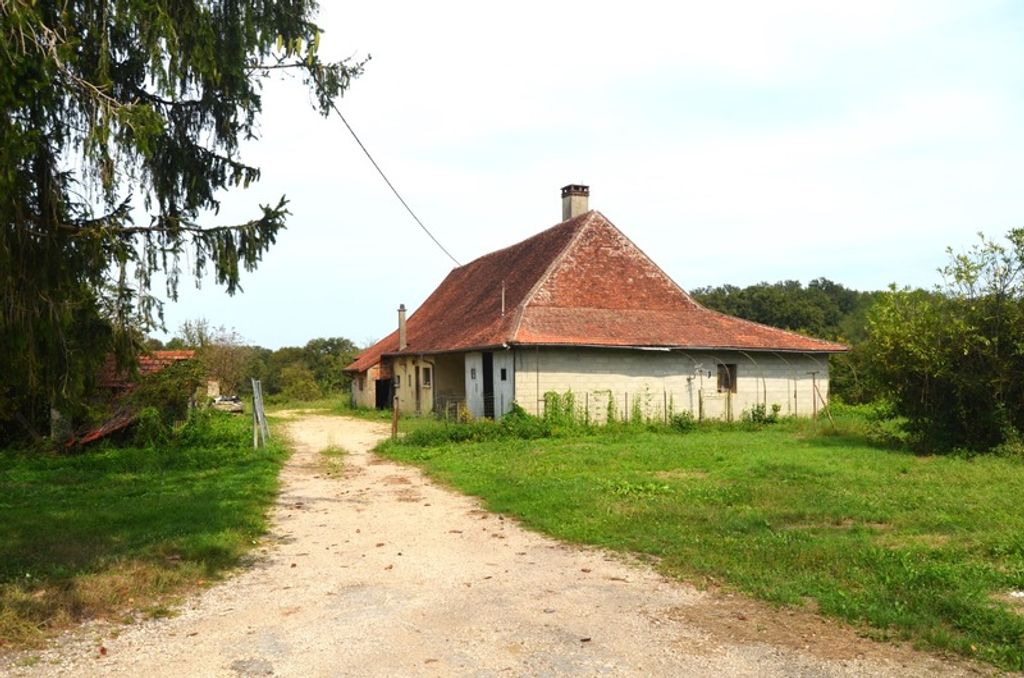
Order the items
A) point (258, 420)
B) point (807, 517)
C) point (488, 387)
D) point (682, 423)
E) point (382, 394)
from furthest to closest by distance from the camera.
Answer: point (382, 394), point (488, 387), point (682, 423), point (258, 420), point (807, 517)

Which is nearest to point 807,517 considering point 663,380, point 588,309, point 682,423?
point 682,423

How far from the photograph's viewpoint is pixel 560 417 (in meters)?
20.8

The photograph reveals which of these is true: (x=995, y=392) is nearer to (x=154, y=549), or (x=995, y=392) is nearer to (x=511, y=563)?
(x=511, y=563)

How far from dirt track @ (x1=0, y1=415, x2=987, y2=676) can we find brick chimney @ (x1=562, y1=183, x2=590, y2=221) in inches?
854

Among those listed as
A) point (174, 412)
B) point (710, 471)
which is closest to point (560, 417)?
point (710, 471)

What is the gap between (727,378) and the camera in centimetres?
2375

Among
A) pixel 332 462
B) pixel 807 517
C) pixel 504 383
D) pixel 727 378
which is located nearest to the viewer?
pixel 807 517

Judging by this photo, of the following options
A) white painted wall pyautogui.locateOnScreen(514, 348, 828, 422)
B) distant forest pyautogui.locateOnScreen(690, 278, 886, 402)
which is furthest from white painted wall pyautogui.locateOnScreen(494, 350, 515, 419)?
distant forest pyautogui.locateOnScreen(690, 278, 886, 402)

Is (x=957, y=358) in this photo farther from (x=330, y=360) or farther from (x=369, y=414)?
(x=330, y=360)

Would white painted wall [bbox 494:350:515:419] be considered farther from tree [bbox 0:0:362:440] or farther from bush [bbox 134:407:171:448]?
tree [bbox 0:0:362:440]

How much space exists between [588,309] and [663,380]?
3053mm

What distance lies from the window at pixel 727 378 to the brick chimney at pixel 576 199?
8.59 m

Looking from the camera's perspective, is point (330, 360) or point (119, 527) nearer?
point (119, 527)

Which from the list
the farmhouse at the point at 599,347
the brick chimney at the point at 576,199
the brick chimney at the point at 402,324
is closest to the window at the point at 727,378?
the farmhouse at the point at 599,347
